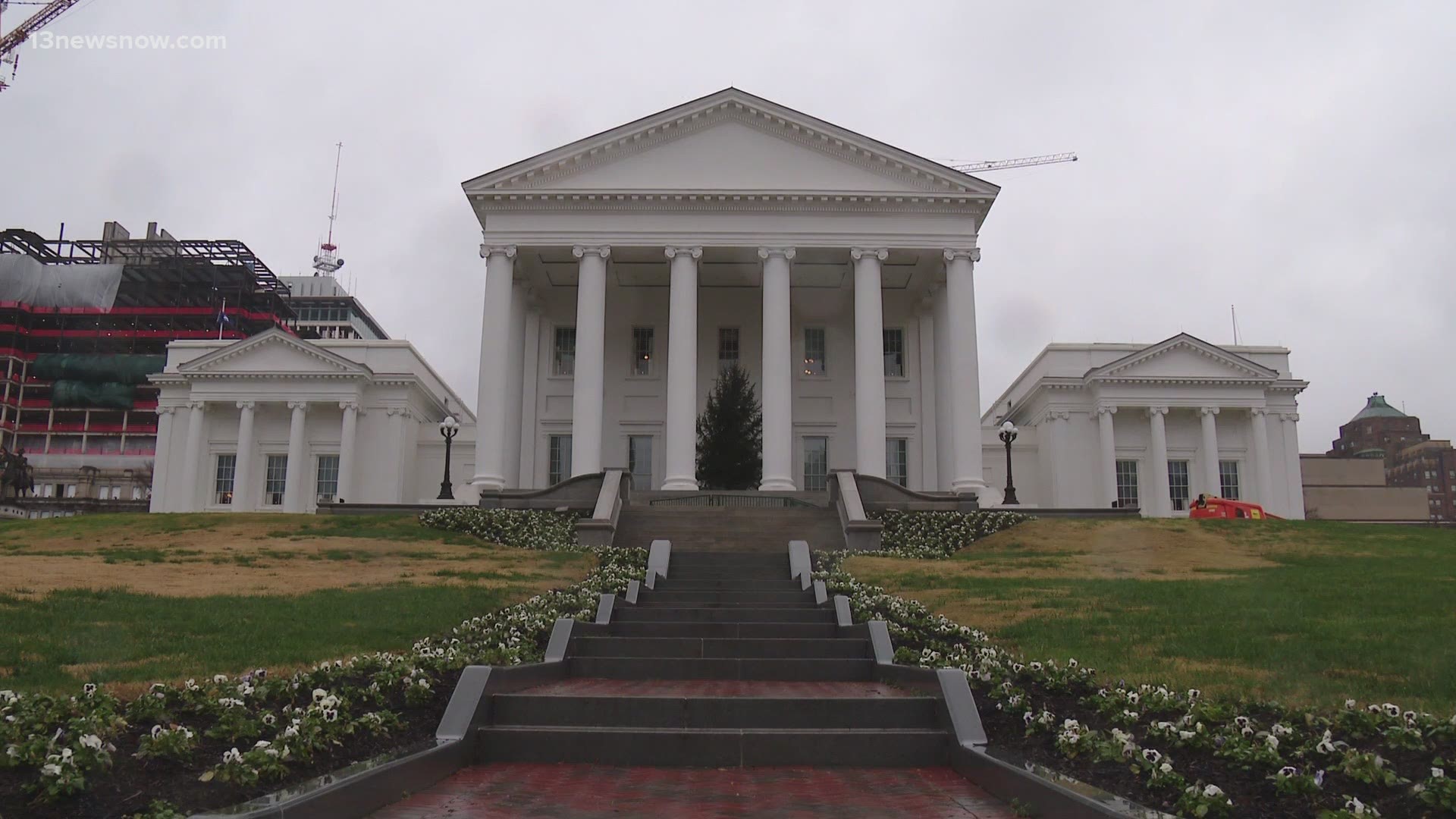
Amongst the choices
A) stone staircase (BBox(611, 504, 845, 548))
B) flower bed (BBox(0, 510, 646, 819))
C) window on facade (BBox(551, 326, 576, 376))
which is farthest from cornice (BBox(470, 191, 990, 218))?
flower bed (BBox(0, 510, 646, 819))

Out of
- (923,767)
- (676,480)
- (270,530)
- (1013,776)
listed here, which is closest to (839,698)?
(923,767)

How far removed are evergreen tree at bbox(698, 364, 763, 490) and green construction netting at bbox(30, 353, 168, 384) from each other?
2871 inches

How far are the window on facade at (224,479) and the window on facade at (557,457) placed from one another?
46.7 ft

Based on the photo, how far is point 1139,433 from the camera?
44625mm

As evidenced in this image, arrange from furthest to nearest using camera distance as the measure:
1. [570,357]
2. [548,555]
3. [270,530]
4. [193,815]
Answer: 1. [570,357]
2. [270,530]
3. [548,555]
4. [193,815]

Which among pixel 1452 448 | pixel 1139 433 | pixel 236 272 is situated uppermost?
pixel 236 272

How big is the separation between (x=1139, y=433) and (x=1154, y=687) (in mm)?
38232

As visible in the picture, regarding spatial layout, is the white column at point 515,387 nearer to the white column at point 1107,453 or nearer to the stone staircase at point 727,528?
the stone staircase at point 727,528

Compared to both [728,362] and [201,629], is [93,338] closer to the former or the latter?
[728,362]

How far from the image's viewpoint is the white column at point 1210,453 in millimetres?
43344

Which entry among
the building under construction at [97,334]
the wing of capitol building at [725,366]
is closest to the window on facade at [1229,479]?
the wing of capitol building at [725,366]

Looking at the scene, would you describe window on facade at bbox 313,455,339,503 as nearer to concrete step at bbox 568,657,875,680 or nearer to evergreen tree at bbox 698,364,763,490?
evergreen tree at bbox 698,364,763,490

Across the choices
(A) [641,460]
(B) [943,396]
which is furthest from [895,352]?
(A) [641,460]

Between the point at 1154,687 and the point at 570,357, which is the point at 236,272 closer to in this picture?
the point at 570,357
